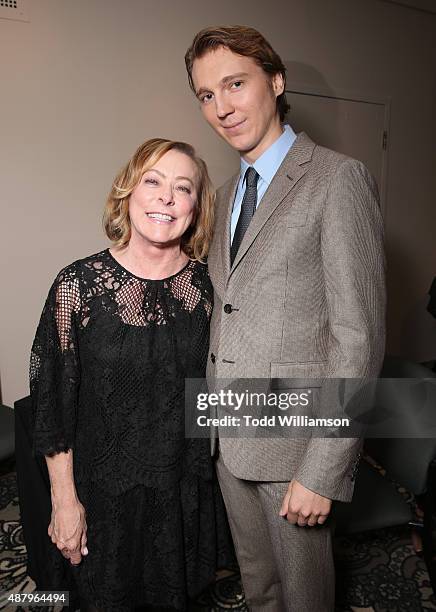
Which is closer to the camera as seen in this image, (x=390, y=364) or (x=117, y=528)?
(x=117, y=528)

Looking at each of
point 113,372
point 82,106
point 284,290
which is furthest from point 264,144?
point 82,106

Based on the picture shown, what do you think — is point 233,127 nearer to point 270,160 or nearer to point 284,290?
point 270,160

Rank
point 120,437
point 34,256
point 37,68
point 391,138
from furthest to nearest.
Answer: point 391,138, point 34,256, point 37,68, point 120,437

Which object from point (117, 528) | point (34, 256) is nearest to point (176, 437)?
point (117, 528)

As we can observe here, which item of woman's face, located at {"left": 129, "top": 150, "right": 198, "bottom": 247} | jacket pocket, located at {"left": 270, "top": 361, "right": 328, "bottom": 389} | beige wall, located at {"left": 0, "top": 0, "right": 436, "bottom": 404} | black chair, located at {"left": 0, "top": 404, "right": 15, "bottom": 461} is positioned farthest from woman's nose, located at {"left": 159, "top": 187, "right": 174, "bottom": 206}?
beige wall, located at {"left": 0, "top": 0, "right": 436, "bottom": 404}

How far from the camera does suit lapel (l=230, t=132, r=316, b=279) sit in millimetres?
1254

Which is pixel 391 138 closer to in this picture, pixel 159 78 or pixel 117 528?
pixel 159 78

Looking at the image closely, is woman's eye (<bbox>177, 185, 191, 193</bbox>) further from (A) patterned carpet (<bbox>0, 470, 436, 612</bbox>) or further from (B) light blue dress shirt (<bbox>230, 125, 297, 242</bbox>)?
(A) patterned carpet (<bbox>0, 470, 436, 612</bbox>)

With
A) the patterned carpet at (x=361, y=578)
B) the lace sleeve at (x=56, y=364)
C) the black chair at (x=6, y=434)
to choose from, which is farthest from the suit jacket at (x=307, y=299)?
the black chair at (x=6, y=434)

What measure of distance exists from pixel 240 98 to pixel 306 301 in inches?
23.2

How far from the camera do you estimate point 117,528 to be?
139 cm

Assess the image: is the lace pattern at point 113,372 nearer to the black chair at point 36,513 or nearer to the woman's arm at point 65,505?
the woman's arm at point 65,505

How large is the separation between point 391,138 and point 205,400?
10.9 ft

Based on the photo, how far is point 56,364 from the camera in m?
1.34
